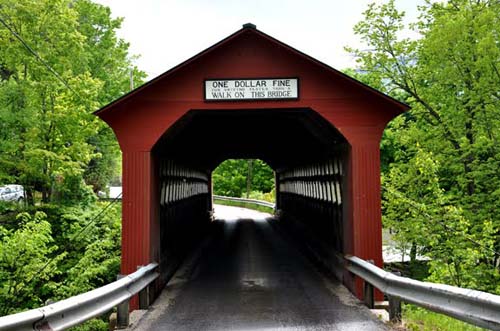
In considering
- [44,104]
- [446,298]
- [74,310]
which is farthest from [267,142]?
[74,310]

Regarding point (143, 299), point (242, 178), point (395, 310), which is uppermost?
point (242, 178)

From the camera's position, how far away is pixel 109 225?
53.0 feet

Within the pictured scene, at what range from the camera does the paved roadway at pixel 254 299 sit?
18.1 feet

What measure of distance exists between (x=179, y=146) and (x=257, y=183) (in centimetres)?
4568

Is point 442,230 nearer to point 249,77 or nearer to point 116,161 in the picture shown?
point 249,77

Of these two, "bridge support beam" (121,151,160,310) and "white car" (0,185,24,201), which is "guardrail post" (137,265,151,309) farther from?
"white car" (0,185,24,201)

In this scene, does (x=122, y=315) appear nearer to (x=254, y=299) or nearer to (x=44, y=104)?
(x=254, y=299)

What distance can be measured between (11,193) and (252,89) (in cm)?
1621

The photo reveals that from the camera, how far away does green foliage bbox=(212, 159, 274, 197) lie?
5550 cm

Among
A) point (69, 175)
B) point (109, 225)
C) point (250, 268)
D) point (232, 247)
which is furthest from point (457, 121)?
point (69, 175)

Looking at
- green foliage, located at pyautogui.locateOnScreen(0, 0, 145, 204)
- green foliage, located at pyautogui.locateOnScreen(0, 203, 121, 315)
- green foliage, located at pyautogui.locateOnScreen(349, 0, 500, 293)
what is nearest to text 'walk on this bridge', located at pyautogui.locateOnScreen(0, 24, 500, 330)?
green foliage, located at pyautogui.locateOnScreen(0, 203, 121, 315)

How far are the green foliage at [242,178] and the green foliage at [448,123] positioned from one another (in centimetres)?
3616

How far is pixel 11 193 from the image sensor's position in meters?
19.7

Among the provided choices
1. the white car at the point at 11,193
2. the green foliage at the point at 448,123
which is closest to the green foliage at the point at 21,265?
the white car at the point at 11,193
